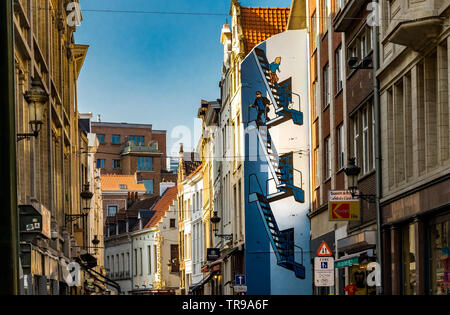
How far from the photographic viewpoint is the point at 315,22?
32562 mm

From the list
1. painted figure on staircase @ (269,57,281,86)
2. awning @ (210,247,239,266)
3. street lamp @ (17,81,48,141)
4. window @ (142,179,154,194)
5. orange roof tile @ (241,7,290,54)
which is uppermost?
orange roof tile @ (241,7,290,54)

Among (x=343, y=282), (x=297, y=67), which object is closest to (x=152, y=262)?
(x=297, y=67)

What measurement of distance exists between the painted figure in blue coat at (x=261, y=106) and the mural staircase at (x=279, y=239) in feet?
9.34

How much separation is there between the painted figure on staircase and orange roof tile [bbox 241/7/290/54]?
4593 millimetres

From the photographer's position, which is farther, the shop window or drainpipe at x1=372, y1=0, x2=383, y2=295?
drainpipe at x1=372, y1=0, x2=383, y2=295

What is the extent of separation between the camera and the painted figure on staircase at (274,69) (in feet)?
124

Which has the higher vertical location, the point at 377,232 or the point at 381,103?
the point at 381,103

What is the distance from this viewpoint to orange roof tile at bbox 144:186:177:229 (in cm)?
8331

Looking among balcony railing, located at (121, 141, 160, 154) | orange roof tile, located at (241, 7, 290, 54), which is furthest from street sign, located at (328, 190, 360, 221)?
balcony railing, located at (121, 141, 160, 154)

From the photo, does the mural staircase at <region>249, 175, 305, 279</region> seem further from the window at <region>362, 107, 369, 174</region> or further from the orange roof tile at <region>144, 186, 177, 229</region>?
the orange roof tile at <region>144, 186, 177, 229</region>

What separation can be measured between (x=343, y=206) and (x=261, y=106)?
62.9 feet

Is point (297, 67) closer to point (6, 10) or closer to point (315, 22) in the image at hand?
point (315, 22)

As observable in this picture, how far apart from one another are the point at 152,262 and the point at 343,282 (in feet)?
189

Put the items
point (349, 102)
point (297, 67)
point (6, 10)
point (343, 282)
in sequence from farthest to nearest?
point (297, 67) < point (343, 282) < point (349, 102) < point (6, 10)
